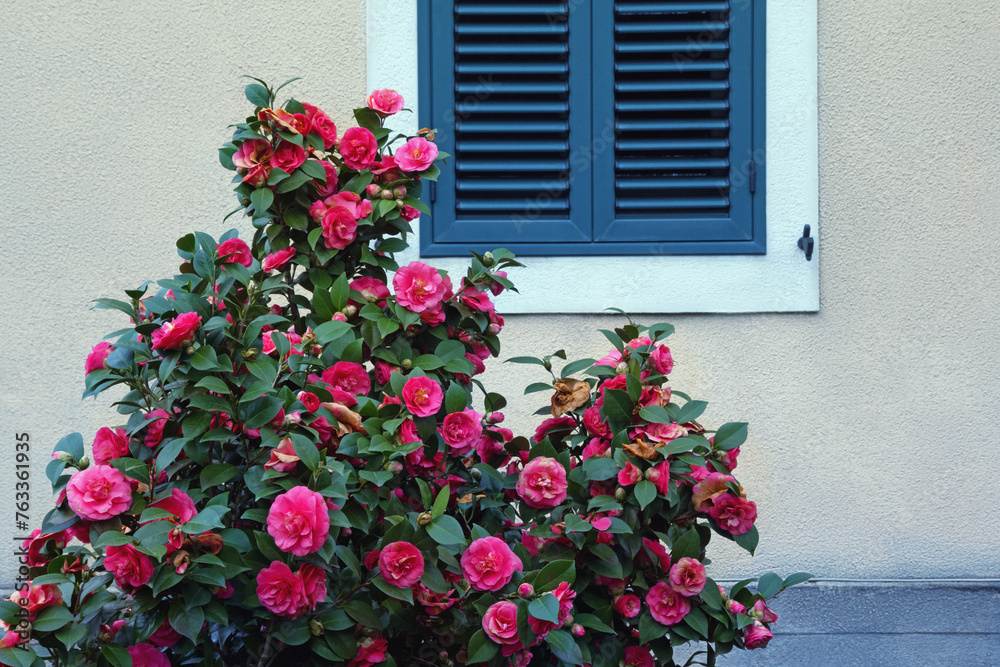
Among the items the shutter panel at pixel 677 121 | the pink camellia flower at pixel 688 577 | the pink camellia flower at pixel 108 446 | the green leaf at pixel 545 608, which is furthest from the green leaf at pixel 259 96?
the shutter panel at pixel 677 121

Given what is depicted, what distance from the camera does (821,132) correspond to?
2.86 m

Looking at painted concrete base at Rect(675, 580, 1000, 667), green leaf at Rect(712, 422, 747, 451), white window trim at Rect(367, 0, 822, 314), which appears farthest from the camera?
white window trim at Rect(367, 0, 822, 314)

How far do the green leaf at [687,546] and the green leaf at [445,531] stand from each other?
0.41 meters

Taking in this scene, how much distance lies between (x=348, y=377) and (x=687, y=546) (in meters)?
0.67

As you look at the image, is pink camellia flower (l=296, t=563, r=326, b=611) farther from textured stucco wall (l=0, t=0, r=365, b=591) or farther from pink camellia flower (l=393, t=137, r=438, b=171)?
textured stucco wall (l=0, t=0, r=365, b=591)

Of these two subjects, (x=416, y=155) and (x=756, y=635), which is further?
(x=416, y=155)

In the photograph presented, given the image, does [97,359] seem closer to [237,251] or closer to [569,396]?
[237,251]

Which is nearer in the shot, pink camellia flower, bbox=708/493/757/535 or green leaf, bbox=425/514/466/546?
green leaf, bbox=425/514/466/546

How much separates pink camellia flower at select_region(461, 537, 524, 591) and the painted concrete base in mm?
1658

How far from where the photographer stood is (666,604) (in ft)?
4.57

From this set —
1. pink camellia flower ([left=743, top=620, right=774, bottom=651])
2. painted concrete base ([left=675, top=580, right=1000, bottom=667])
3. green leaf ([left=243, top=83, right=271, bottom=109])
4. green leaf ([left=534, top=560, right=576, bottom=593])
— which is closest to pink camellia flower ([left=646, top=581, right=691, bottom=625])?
pink camellia flower ([left=743, top=620, right=774, bottom=651])

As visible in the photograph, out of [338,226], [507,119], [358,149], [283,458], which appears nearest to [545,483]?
[283,458]

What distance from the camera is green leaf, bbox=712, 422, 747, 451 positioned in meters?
1.44


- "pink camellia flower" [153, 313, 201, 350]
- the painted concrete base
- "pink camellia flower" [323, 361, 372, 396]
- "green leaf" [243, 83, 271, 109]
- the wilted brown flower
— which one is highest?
"green leaf" [243, 83, 271, 109]
